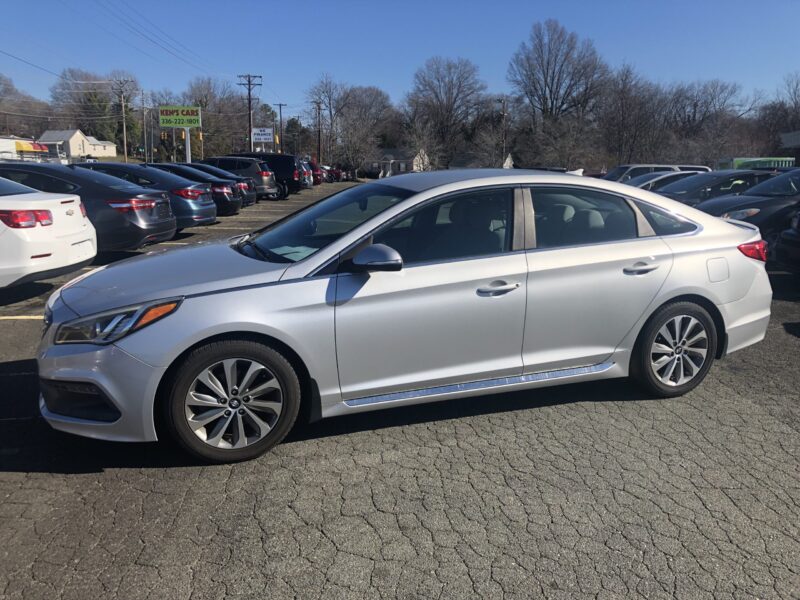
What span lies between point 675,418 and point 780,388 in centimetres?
118

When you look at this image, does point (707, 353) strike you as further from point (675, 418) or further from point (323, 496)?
point (323, 496)

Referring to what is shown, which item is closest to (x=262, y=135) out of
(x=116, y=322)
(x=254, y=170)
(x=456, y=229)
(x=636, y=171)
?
(x=254, y=170)

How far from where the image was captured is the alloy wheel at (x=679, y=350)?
4.40 metres

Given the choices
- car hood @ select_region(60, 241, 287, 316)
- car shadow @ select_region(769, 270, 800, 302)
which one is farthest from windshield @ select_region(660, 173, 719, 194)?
car hood @ select_region(60, 241, 287, 316)

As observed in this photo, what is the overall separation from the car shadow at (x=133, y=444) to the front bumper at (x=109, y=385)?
0.27m

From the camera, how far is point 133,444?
3.78m

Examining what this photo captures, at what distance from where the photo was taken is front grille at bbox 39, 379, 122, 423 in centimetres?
333

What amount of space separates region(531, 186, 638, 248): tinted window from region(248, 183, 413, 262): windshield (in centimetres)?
92

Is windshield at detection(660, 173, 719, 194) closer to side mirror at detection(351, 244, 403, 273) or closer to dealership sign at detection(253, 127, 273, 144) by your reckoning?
side mirror at detection(351, 244, 403, 273)

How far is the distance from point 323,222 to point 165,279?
1.29 m

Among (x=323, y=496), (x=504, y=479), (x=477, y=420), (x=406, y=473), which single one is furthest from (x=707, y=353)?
(x=323, y=496)

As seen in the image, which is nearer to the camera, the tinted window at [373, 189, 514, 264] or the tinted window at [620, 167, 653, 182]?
the tinted window at [373, 189, 514, 264]

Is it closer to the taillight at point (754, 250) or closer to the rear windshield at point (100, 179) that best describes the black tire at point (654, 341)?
the taillight at point (754, 250)

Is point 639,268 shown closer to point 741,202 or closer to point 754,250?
point 754,250
